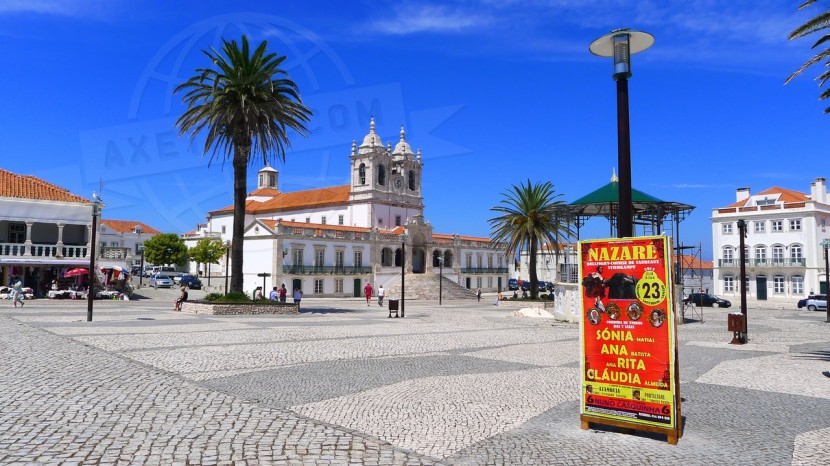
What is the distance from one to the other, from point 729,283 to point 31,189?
202 feet

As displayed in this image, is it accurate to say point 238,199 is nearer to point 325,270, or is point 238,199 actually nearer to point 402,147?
point 325,270

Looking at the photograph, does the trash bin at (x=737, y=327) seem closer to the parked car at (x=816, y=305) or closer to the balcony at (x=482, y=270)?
the parked car at (x=816, y=305)

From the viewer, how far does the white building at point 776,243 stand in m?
55.8

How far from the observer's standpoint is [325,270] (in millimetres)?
57844

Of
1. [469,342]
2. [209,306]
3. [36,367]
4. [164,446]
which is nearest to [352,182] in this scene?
[209,306]

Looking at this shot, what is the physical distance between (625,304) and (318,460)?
4.00 metres

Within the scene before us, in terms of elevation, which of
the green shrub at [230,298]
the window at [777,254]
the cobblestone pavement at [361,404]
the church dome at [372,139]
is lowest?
the cobblestone pavement at [361,404]

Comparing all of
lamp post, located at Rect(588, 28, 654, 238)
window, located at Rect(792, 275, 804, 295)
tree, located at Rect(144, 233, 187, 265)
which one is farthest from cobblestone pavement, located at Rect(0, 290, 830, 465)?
tree, located at Rect(144, 233, 187, 265)

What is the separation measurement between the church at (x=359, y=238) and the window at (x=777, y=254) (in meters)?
26.9

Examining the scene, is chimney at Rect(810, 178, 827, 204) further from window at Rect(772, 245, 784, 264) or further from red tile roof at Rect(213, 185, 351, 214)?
red tile roof at Rect(213, 185, 351, 214)

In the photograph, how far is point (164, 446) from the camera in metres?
6.39

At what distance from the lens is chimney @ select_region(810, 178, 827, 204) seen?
6053 centimetres

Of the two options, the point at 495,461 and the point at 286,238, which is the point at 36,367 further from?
the point at 286,238

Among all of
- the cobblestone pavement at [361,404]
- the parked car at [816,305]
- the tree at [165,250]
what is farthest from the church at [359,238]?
the cobblestone pavement at [361,404]
